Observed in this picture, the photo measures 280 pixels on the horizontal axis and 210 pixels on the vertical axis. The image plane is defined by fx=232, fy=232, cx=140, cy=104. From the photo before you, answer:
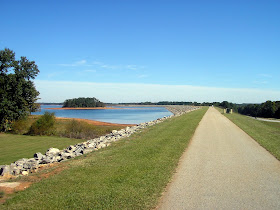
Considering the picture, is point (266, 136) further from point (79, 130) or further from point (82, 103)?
point (82, 103)

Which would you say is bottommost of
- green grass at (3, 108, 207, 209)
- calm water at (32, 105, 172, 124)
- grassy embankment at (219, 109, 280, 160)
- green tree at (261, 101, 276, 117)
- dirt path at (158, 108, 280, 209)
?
calm water at (32, 105, 172, 124)

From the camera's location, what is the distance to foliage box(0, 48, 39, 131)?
2384 cm

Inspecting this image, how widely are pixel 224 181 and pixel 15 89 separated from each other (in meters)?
24.6

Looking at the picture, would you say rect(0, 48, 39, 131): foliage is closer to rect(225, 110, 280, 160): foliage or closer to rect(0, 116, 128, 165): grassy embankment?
rect(0, 116, 128, 165): grassy embankment

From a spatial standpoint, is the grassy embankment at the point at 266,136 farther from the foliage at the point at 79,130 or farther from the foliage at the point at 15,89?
the foliage at the point at 15,89

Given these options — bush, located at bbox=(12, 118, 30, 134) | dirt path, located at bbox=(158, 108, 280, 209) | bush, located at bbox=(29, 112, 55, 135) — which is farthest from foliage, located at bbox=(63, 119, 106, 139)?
dirt path, located at bbox=(158, 108, 280, 209)

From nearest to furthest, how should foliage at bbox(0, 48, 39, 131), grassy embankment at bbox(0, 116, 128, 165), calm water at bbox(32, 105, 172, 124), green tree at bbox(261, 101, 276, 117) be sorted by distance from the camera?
grassy embankment at bbox(0, 116, 128, 165)
foliage at bbox(0, 48, 39, 131)
calm water at bbox(32, 105, 172, 124)
green tree at bbox(261, 101, 276, 117)

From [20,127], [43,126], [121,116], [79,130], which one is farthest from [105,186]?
[121,116]

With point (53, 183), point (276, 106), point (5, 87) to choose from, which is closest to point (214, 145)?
point (53, 183)

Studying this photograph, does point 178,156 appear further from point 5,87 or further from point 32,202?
point 5,87

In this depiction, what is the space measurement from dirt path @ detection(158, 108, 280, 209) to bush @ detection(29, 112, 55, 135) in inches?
775

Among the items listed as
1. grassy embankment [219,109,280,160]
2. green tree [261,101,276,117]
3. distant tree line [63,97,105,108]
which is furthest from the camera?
distant tree line [63,97,105,108]

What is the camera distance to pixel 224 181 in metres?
5.92

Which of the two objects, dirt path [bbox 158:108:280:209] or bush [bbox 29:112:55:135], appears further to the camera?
bush [bbox 29:112:55:135]
